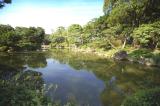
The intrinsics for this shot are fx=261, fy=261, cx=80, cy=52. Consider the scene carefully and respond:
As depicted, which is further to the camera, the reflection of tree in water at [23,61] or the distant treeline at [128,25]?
the distant treeline at [128,25]

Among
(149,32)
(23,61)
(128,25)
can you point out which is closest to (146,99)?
(23,61)

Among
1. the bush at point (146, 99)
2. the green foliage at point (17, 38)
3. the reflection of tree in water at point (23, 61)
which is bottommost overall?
the reflection of tree in water at point (23, 61)

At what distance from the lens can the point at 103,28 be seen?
5634 centimetres

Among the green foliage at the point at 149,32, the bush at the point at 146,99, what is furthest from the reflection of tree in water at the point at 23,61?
the bush at the point at 146,99

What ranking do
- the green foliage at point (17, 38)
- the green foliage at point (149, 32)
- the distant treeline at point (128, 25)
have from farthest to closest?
1. the green foliage at point (17, 38)
2. the distant treeline at point (128, 25)
3. the green foliage at point (149, 32)

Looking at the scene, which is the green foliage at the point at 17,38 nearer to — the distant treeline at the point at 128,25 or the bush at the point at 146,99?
the distant treeline at the point at 128,25

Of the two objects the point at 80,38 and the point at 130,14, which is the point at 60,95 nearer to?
the point at 130,14

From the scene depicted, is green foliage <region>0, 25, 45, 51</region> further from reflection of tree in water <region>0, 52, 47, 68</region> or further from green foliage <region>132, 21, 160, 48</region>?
green foliage <region>132, 21, 160, 48</region>

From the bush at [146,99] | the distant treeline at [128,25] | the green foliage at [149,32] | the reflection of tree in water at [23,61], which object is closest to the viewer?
the bush at [146,99]

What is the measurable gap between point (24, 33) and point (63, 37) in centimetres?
3072

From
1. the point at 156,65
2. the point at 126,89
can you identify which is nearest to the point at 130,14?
the point at 156,65

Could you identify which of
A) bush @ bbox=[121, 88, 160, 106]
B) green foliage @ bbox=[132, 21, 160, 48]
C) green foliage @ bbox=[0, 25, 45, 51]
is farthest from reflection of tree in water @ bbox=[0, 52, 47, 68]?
bush @ bbox=[121, 88, 160, 106]

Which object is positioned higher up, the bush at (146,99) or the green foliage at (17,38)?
the green foliage at (17,38)

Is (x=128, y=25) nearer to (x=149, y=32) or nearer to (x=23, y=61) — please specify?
(x=149, y=32)
